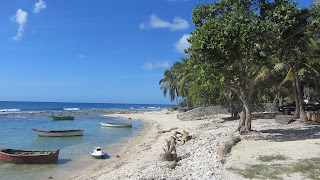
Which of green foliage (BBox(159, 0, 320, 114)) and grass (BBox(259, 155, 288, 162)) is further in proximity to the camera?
green foliage (BBox(159, 0, 320, 114))

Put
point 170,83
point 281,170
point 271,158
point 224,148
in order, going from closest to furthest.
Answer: point 281,170 < point 271,158 < point 224,148 < point 170,83

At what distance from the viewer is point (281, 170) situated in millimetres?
6809

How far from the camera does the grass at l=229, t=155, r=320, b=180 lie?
6.42 m

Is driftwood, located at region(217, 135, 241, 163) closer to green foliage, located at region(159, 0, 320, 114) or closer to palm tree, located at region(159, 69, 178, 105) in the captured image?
green foliage, located at region(159, 0, 320, 114)

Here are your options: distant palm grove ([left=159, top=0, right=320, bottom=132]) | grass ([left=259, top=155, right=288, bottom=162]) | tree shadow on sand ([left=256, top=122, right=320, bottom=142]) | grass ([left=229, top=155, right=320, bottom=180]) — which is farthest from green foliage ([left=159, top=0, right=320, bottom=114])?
grass ([left=229, top=155, right=320, bottom=180])

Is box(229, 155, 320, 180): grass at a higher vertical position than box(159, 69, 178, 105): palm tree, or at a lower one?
lower

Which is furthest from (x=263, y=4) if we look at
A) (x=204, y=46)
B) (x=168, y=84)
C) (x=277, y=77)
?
(x=168, y=84)

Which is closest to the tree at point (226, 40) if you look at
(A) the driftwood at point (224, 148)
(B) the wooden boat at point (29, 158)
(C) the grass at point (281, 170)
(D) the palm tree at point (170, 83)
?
(A) the driftwood at point (224, 148)

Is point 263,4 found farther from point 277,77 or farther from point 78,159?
point 277,77

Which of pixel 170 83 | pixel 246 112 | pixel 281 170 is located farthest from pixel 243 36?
pixel 170 83

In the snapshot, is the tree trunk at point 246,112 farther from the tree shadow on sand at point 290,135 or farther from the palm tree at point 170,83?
the palm tree at point 170,83

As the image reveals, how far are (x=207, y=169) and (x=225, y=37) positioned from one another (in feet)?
19.8

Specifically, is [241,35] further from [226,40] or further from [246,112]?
[246,112]

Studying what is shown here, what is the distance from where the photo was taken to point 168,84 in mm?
52469
